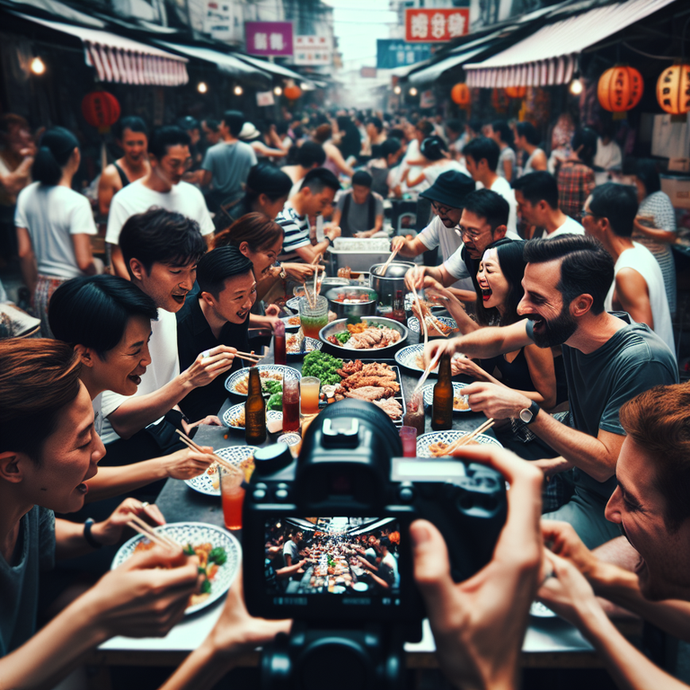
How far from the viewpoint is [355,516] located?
104 centimetres

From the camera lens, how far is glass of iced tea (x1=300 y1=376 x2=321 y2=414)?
2.78 metres

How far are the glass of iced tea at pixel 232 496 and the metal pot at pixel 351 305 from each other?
2.14m

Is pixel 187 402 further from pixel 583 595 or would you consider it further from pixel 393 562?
pixel 583 595

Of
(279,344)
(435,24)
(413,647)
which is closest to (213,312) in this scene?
(279,344)

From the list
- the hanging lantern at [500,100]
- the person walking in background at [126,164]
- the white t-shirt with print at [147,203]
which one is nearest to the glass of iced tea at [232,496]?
the white t-shirt with print at [147,203]

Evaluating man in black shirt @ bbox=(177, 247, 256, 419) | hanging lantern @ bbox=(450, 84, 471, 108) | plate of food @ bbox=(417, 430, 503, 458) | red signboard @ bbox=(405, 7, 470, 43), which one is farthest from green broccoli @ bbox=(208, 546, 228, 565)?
red signboard @ bbox=(405, 7, 470, 43)

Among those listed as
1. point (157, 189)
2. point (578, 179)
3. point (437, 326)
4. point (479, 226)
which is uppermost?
point (157, 189)

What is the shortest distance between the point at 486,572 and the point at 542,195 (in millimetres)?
4282

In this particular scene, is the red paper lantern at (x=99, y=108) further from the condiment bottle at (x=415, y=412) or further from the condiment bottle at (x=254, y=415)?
the condiment bottle at (x=415, y=412)

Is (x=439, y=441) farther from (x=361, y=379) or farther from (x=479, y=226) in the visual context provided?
(x=479, y=226)

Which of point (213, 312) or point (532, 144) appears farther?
point (532, 144)

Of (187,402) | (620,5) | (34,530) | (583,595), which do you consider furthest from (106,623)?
(620,5)

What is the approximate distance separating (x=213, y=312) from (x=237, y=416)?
2.95 feet

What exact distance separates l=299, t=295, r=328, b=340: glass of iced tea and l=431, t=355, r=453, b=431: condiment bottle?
117 cm
